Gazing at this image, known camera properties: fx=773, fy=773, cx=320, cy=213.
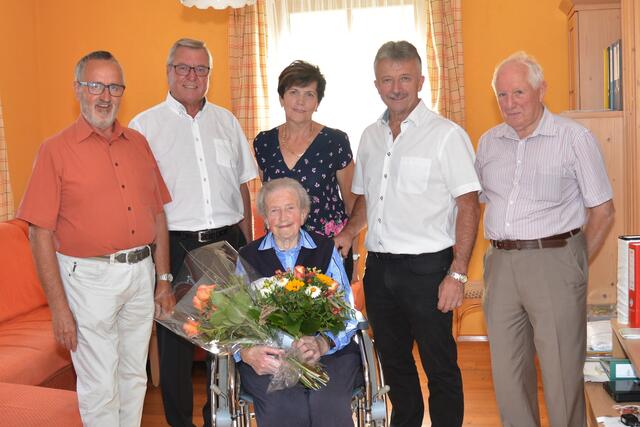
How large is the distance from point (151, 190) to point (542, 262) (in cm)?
160

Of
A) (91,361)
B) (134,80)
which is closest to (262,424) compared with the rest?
(91,361)

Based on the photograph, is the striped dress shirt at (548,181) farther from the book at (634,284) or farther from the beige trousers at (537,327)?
the book at (634,284)

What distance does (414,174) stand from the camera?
3.13m

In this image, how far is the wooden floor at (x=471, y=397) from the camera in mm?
3994

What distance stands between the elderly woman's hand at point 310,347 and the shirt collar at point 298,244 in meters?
0.43

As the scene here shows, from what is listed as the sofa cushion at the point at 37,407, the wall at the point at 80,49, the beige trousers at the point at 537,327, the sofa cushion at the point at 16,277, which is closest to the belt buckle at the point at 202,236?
the sofa cushion at the point at 37,407

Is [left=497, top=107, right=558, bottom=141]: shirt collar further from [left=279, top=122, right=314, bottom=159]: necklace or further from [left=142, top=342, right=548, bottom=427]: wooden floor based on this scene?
[left=142, top=342, right=548, bottom=427]: wooden floor

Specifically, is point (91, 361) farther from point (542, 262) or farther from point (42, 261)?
point (542, 262)

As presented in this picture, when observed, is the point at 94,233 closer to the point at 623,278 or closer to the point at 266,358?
the point at 266,358

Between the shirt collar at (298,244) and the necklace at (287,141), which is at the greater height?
the necklace at (287,141)

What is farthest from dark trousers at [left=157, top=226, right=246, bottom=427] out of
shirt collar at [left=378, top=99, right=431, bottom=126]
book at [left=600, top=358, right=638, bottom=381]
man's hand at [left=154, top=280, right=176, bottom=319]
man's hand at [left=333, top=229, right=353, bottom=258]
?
book at [left=600, top=358, right=638, bottom=381]

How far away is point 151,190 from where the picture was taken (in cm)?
321

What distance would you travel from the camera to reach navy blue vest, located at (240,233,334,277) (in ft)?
9.70

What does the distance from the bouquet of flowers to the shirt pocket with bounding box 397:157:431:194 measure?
0.66 m
